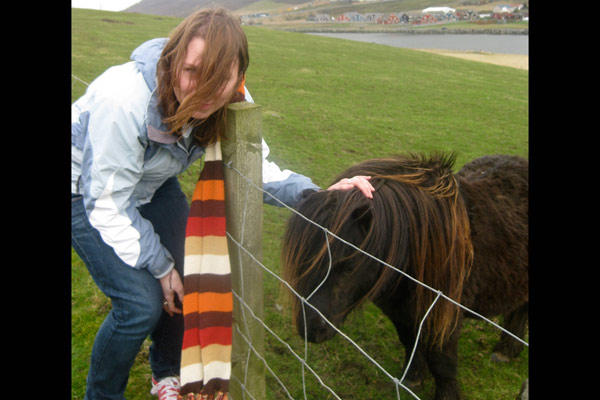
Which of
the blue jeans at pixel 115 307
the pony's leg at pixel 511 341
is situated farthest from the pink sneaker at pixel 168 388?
the pony's leg at pixel 511 341

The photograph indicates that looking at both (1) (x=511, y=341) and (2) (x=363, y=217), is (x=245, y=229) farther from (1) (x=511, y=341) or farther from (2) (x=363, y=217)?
(1) (x=511, y=341)

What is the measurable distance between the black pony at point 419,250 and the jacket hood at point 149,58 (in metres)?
0.80

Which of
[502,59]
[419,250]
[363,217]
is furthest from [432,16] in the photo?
[363,217]

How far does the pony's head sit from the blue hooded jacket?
596 millimetres

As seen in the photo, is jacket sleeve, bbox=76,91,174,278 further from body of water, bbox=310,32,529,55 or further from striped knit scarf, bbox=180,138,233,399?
body of water, bbox=310,32,529,55

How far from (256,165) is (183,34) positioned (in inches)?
22.1

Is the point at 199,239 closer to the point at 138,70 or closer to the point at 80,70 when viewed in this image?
the point at 138,70

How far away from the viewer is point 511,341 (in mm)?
2990

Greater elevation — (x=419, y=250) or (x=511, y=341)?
(x=419, y=250)

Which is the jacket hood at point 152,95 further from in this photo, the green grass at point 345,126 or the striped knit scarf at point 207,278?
the green grass at point 345,126

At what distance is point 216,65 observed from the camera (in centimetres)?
149

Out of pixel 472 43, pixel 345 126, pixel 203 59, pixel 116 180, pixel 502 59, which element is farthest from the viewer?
pixel 472 43

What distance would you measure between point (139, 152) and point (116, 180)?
0.43 ft
